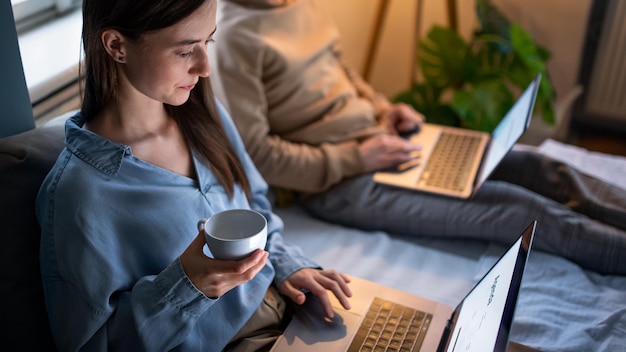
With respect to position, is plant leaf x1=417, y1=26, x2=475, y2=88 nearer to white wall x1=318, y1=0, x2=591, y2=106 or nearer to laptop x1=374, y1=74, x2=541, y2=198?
white wall x1=318, y1=0, x2=591, y2=106

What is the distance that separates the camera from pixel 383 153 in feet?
5.39

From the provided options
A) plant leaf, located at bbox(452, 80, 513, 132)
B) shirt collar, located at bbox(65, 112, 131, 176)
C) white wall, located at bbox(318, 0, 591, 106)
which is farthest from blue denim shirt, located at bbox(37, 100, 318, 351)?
white wall, located at bbox(318, 0, 591, 106)

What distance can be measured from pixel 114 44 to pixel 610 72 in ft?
7.71

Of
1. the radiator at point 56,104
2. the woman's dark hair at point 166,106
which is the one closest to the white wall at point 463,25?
the radiator at point 56,104

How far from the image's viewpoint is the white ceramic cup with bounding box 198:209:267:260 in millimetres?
866

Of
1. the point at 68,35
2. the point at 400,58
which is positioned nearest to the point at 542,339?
the point at 68,35

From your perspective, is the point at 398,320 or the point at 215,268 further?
the point at 398,320

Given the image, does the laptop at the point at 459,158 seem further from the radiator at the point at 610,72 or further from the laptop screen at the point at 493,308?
the radiator at the point at 610,72

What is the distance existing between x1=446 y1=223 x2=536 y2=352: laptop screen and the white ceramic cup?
341 mm

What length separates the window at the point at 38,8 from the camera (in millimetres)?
1486

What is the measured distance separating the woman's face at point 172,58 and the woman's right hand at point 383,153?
2.36 feet

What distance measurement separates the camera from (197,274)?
3.01 feet

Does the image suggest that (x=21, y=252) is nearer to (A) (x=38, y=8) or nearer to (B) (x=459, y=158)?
(A) (x=38, y=8)

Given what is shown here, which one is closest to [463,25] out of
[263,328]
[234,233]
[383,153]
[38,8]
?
[383,153]
